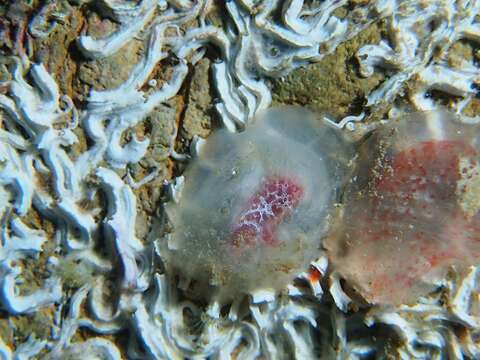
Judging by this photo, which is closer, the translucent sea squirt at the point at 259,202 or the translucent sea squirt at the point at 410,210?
the translucent sea squirt at the point at 410,210

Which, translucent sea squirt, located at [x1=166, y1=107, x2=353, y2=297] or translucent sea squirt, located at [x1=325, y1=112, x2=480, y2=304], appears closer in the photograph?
translucent sea squirt, located at [x1=325, y1=112, x2=480, y2=304]

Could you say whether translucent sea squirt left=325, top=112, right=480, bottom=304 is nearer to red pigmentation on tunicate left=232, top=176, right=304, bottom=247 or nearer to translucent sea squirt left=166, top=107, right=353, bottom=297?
translucent sea squirt left=166, top=107, right=353, bottom=297

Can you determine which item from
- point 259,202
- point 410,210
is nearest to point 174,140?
point 259,202

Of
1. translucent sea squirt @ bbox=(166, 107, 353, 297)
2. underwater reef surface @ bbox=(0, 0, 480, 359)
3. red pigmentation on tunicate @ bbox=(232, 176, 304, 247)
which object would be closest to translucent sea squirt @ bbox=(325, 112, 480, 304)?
underwater reef surface @ bbox=(0, 0, 480, 359)

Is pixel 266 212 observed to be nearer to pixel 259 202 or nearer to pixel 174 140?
pixel 259 202

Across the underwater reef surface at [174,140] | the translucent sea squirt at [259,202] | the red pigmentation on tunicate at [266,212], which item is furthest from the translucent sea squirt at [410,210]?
the red pigmentation on tunicate at [266,212]

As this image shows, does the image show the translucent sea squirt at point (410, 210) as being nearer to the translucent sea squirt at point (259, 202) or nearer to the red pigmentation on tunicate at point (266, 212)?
the translucent sea squirt at point (259, 202)
